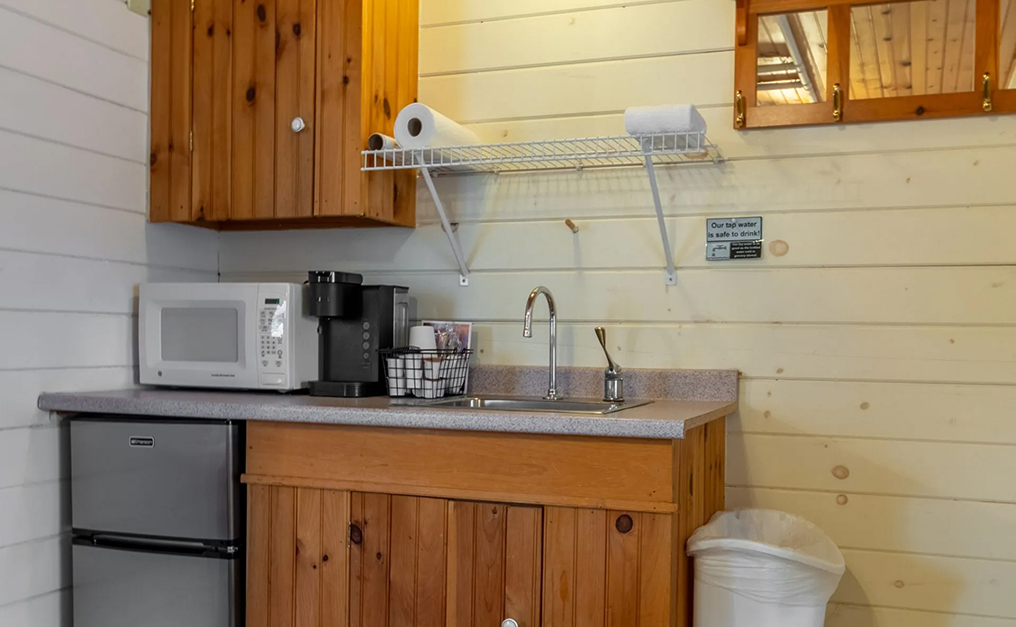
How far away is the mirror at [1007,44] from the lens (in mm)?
2234

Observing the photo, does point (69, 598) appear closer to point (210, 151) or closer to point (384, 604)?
point (384, 604)

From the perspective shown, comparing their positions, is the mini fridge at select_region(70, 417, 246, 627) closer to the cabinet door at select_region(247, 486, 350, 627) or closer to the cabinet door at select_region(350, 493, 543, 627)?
the cabinet door at select_region(247, 486, 350, 627)

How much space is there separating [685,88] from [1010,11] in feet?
2.57

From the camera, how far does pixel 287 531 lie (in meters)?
2.18

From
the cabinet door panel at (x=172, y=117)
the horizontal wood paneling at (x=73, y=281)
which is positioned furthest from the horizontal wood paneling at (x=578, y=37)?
the horizontal wood paneling at (x=73, y=281)

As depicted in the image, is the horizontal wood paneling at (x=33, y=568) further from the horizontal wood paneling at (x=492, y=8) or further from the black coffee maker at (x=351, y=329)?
the horizontal wood paneling at (x=492, y=8)

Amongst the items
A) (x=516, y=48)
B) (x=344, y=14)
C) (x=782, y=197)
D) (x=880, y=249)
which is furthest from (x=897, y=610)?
(x=344, y=14)

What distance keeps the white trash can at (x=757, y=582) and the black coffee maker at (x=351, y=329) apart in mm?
979

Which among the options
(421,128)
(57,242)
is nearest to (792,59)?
(421,128)

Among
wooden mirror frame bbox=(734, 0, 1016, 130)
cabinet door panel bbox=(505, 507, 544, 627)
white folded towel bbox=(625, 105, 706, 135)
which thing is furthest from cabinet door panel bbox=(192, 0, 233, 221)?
wooden mirror frame bbox=(734, 0, 1016, 130)

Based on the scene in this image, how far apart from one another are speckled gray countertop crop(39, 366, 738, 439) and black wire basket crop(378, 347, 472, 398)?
7 cm

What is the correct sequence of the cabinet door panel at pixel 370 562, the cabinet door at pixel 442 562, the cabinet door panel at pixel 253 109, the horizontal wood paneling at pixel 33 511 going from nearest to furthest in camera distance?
the cabinet door at pixel 442 562 < the cabinet door panel at pixel 370 562 < the horizontal wood paneling at pixel 33 511 < the cabinet door panel at pixel 253 109

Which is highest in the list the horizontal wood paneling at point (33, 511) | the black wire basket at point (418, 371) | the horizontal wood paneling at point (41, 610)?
the black wire basket at point (418, 371)

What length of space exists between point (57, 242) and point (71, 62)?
1.58 ft
